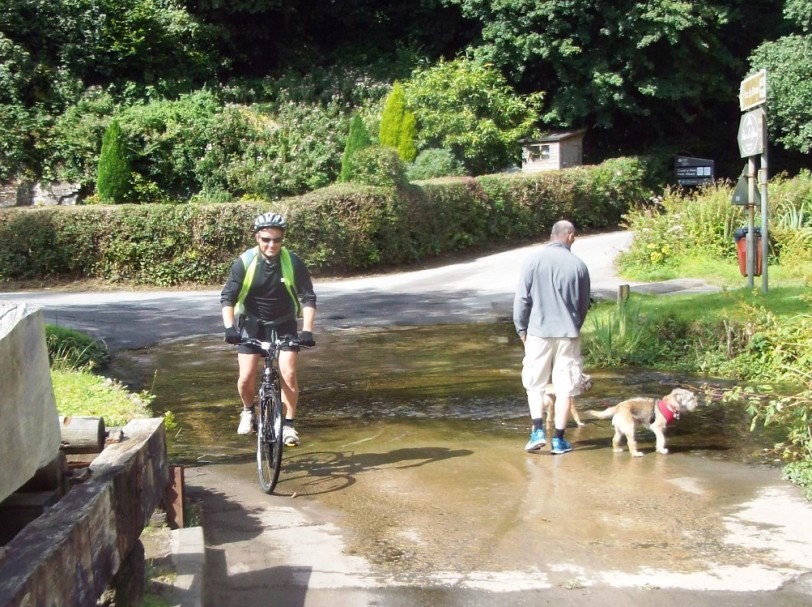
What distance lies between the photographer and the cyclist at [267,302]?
293 inches

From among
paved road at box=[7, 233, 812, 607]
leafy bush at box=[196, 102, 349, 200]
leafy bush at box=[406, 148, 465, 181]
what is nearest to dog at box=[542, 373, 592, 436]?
paved road at box=[7, 233, 812, 607]

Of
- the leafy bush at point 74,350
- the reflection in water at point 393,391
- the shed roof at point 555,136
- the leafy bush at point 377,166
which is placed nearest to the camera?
the reflection in water at point 393,391

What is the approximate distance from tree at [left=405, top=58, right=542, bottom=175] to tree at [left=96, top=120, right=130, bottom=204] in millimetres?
8418

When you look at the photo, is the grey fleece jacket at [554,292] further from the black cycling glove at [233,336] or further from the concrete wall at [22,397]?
the concrete wall at [22,397]

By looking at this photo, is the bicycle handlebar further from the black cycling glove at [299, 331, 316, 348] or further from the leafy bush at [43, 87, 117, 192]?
the leafy bush at [43, 87, 117, 192]

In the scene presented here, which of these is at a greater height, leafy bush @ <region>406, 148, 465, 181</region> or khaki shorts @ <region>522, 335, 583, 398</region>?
leafy bush @ <region>406, 148, 465, 181</region>

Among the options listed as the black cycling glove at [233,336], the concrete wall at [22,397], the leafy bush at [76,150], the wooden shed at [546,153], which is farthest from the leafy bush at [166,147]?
the concrete wall at [22,397]

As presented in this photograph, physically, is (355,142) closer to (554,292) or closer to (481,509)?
(554,292)

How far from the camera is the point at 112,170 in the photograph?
23.8 metres

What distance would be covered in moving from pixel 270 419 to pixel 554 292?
2.42 metres

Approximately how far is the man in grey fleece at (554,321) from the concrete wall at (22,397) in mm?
4893

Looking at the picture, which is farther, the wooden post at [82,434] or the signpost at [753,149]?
the signpost at [753,149]

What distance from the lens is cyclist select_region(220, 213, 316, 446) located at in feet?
24.4

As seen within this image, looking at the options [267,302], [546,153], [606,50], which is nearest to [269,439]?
[267,302]
